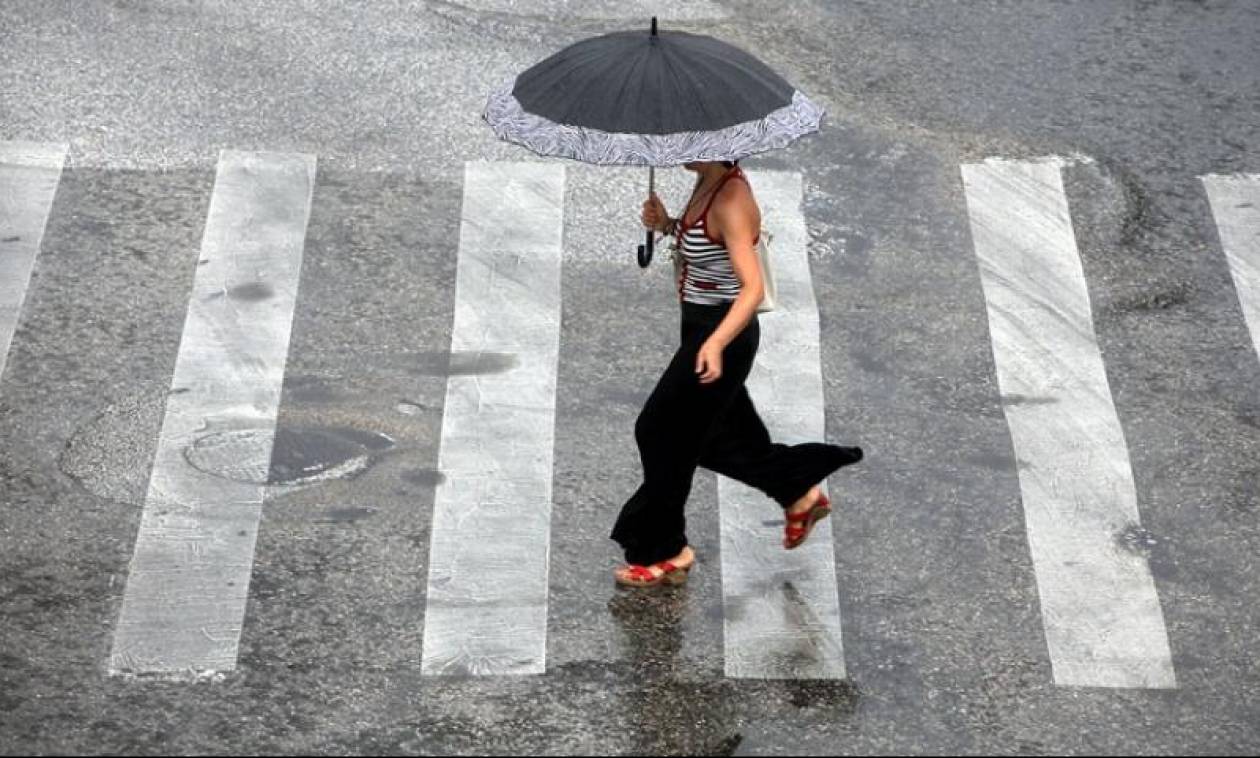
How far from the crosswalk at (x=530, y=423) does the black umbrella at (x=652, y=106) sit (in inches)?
66.4

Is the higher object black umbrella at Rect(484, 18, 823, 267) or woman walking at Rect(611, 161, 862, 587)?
black umbrella at Rect(484, 18, 823, 267)

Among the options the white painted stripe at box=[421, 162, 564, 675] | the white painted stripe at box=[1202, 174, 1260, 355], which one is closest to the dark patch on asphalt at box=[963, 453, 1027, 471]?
the white painted stripe at box=[1202, 174, 1260, 355]

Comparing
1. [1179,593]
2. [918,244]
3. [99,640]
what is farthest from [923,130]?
[99,640]

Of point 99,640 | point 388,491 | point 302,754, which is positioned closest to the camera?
point 302,754

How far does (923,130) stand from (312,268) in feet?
10.8

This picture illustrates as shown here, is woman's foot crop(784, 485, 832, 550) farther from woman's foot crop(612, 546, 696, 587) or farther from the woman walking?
woman's foot crop(612, 546, 696, 587)

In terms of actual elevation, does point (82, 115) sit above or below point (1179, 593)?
below

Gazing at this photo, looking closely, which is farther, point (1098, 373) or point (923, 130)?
point (923, 130)

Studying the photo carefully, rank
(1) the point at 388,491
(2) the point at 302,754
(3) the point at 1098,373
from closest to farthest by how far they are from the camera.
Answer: (2) the point at 302,754
(1) the point at 388,491
(3) the point at 1098,373

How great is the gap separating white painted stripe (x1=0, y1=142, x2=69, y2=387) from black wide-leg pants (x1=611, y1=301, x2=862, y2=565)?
9.85 feet

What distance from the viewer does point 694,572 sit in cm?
841

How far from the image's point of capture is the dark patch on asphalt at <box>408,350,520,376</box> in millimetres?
9516

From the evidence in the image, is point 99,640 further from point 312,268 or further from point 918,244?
point 918,244

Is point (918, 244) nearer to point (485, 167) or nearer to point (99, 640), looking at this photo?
point (485, 167)
